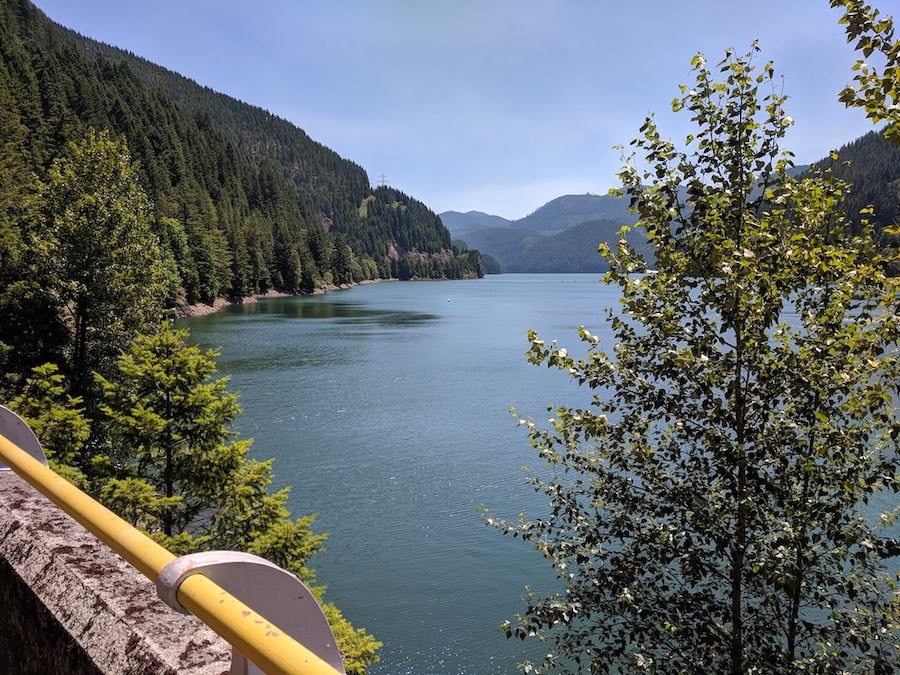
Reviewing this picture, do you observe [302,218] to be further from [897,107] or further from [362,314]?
[897,107]

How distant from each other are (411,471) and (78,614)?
22.5 metres

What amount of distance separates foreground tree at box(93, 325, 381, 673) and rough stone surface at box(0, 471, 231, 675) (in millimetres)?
9982

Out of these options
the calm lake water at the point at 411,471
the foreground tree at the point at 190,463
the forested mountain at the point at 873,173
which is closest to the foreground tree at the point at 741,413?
the foreground tree at the point at 190,463

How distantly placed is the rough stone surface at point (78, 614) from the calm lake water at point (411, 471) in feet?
40.0

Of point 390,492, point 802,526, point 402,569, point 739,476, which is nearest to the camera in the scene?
point 802,526

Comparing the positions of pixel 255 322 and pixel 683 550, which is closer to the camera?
pixel 683 550

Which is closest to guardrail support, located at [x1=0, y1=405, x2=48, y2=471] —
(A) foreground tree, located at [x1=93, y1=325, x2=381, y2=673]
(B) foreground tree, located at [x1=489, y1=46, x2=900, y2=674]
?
(B) foreground tree, located at [x1=489, y1=46, x2=900, y2=674]

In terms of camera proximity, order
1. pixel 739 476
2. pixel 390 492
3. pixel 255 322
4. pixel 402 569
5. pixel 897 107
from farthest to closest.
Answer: pixel 255 322
pixel 390 492
pixel 402 569
pixel 739 476
pixel 897 107

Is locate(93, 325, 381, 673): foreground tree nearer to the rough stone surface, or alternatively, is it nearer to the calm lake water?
the calm lake water

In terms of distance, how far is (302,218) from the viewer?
7579 inches

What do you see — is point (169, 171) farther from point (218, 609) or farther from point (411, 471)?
point (218, 609)

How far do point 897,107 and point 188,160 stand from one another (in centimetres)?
17048

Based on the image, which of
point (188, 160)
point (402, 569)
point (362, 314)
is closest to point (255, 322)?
point (362, 314)

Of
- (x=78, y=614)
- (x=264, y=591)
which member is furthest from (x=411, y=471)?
(x=264, y=591)
